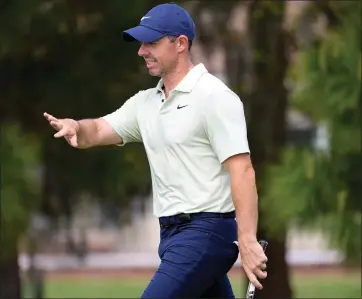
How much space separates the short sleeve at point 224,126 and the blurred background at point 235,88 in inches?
157

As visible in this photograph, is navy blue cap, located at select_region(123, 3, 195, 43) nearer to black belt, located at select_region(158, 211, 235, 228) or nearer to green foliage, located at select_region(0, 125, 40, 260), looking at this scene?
black belt, located at select_region(158, 211, 235, 228)

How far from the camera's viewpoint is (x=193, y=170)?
13.9 ft

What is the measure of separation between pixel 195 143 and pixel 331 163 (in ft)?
14.1

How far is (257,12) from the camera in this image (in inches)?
388

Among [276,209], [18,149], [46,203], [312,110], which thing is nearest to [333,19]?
[312,110]

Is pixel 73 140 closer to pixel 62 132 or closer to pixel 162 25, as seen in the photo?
pixel 62 132

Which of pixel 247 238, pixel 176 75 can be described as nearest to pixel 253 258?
pixel 247 238

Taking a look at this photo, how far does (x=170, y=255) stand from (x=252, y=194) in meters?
0.36

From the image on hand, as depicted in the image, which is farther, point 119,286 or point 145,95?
point 119,286

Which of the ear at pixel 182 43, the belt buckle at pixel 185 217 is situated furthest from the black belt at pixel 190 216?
the ear at pixel 182 43

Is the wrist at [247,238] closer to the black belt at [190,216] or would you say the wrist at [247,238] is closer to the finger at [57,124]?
the black belt at [190,216]

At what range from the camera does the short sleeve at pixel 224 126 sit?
4145mm

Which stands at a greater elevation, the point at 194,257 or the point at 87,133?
the point at 87,133

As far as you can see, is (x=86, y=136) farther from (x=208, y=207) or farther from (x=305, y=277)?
(x=305, y=277)
